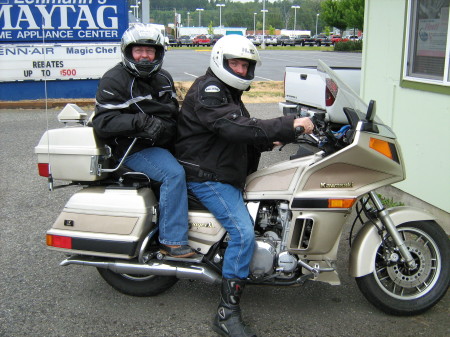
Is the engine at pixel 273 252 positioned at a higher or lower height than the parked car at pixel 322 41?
lower

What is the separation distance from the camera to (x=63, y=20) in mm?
13484

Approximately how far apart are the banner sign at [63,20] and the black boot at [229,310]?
11.1 meters

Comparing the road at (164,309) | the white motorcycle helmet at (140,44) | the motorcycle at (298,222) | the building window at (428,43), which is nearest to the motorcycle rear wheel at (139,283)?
the road at (164,309)

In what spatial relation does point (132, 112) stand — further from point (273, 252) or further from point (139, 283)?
point (273, 252)

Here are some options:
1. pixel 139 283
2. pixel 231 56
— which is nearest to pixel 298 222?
pixel 231 56

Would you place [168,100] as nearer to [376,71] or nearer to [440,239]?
[440,239]

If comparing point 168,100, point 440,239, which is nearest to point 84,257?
point 168,100

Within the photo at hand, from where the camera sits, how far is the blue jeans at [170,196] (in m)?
3.66

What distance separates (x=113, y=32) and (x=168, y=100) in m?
10.5

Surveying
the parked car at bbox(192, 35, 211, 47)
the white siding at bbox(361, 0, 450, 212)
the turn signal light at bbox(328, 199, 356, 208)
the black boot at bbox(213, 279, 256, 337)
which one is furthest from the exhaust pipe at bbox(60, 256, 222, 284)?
the parked car at bbox(192, 35, 211, 47)

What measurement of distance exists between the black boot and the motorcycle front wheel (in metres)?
0.85

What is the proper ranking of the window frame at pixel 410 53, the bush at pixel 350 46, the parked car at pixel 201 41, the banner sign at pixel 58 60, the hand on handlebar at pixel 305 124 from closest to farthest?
the hand on handlebar at pixel 305 124 < the window frame at pixel 410 53 < the banner sign at pixel 58 60 < the bush at pixel 350 46 < the parked car at pixel 201 41

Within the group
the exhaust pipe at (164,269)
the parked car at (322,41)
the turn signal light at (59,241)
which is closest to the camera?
the exhaust pipe at (164,269)

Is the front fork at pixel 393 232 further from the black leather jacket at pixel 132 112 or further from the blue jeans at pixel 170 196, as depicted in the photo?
the black leather jacket at pixel 132 112
